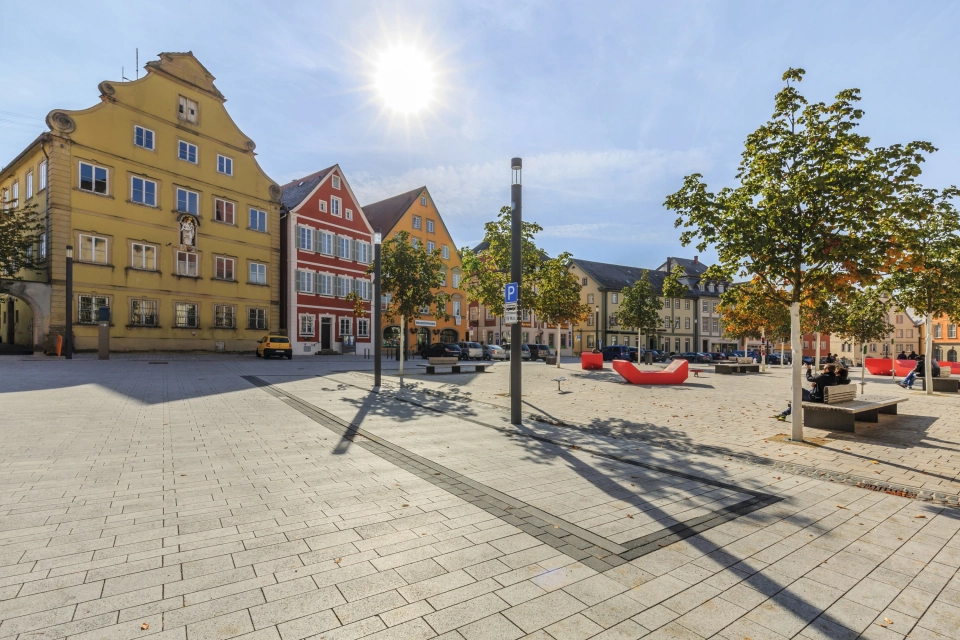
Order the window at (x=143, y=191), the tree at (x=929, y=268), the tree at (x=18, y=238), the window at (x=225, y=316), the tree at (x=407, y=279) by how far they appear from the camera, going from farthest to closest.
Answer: the window at (x=225, y=316)
the window at (x=143, y=191)
the tree at (x=18, y=238)
the tree at (x=407, y=279)
the tree at (x=929, y=268)

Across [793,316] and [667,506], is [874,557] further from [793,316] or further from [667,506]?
[793,316]

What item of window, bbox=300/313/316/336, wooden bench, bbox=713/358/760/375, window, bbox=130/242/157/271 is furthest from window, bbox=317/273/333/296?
wooden bench, bbox=713/358/760/375

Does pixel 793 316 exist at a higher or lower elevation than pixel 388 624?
higher

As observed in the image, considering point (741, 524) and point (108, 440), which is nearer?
point (741, 524)

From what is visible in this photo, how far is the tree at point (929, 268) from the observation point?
8.15m

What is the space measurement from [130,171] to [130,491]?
32.3m

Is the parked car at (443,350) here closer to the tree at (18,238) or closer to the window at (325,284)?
the window at (325,284)

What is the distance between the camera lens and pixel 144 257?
102 ft

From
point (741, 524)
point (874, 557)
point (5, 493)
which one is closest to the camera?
point (874, 557)

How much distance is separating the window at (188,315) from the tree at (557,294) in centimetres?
2322

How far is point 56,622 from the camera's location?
2.92 meters

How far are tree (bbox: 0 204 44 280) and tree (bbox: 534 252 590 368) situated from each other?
27321 mm

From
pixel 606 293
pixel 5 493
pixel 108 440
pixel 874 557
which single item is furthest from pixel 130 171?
pixel 606 293

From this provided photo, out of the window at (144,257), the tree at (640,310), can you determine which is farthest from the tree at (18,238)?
the tree at (640,310)
